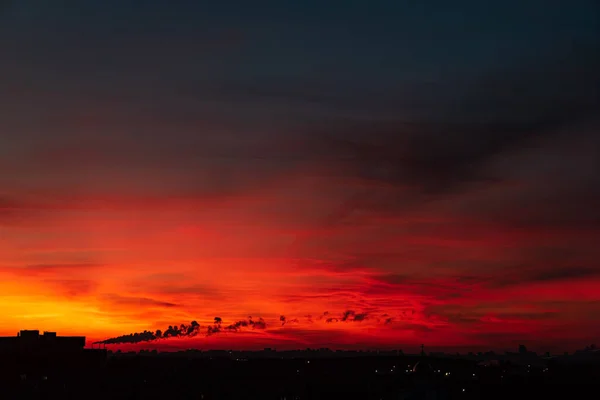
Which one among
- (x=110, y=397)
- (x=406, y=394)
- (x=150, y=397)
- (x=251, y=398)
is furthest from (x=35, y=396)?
(x=406, y=394)

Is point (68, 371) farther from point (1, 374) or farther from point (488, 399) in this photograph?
point (488, 399)

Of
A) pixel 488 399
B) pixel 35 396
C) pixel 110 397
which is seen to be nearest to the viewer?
pixel 35 396

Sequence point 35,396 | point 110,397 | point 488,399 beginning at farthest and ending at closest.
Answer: point 488,399 < point 110,397 < point 35,396

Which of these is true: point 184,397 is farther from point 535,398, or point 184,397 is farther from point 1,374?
point 535,398

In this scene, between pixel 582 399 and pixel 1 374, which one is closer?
pixel 1 374

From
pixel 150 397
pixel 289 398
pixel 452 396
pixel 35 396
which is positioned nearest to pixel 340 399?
pixel 289 398

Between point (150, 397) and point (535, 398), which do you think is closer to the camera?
point (150, 397)

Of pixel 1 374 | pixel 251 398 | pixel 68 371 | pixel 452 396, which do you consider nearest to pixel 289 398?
pixel 251 398

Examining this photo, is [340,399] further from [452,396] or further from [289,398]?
[452,396]
